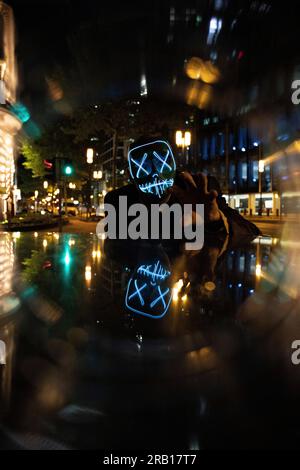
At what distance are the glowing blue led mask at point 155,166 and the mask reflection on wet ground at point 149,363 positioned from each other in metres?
7.78

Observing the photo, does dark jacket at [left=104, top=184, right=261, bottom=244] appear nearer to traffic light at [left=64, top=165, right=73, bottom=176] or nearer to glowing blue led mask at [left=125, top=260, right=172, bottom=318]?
traffic light at [left=64, top=165, right=73, bottom=176]

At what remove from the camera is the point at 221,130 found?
68688 millimetres

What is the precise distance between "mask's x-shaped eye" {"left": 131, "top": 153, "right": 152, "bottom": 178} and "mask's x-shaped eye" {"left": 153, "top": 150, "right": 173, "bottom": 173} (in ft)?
0.86

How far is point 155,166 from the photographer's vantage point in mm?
15000

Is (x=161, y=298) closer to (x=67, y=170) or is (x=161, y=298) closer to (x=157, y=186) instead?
(x=157, y=186)

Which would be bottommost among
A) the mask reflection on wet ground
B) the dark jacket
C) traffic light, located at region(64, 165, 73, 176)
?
the mask reflection on wet ground

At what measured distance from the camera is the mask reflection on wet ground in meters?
2.57

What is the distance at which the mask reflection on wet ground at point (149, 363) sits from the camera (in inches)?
101

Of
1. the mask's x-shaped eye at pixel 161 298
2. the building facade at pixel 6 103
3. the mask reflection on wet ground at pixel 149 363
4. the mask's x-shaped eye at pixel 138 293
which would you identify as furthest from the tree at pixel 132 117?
the mask's x-shaped eye at pixel 161 298

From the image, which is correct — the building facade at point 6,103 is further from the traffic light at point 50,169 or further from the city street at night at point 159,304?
the traffic light at point 50,169

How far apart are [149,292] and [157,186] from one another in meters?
8.95

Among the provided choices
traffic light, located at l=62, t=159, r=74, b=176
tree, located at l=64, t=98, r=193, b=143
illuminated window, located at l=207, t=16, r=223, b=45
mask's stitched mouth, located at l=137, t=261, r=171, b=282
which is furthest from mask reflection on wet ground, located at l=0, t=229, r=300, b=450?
tree, located at l=64, t=98, r=193, b=143

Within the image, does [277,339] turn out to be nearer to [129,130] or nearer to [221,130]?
[129,130]

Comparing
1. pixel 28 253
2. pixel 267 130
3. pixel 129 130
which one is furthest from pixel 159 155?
pixel 267 130
